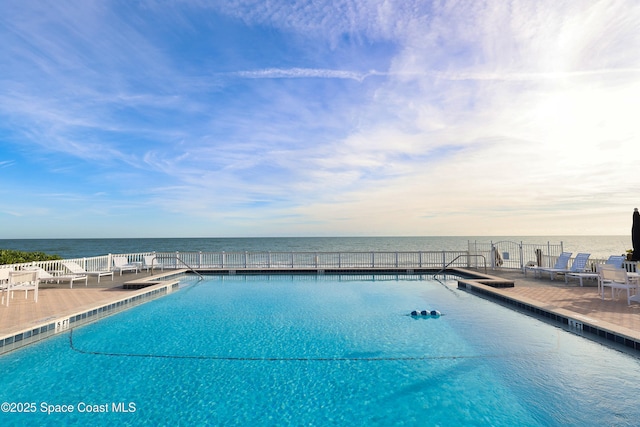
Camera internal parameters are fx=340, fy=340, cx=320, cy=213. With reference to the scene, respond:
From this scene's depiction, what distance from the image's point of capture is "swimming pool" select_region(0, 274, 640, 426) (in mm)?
3641

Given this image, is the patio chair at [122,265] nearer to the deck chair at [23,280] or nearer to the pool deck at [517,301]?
the pool deck at [517,301]

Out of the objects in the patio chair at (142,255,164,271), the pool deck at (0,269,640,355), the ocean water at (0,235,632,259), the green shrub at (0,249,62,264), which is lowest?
the ocean water at (0,235,632,259)

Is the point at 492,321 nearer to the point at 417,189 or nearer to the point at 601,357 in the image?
the point at 601,357

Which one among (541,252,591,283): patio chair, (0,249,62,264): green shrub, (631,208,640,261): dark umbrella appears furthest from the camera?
(0,249,62,264): green shrub

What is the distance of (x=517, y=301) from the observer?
8.22 metres

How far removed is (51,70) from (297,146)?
10.4 m

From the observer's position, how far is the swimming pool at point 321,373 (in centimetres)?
364

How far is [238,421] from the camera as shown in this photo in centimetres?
352

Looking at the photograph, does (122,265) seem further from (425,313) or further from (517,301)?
(517,301)

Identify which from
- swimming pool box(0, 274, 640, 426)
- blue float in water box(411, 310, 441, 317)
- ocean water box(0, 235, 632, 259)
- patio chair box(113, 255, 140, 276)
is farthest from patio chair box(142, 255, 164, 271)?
ocean water box(0, 235, 632, 259)

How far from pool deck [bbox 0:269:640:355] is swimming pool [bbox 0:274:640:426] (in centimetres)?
48

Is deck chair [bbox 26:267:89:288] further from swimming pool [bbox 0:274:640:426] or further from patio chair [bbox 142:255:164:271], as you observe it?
swimming pool [bbox 0:274:640:426]

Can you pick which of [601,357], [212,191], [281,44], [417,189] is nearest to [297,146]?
[281,44]

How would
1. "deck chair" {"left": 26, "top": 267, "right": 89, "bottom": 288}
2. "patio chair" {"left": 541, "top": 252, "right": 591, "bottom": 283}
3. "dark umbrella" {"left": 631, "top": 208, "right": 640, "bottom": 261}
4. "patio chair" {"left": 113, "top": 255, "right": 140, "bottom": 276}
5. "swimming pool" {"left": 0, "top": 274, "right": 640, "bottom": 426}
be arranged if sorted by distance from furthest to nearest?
"patio chair" {"left": 113, "top": 255, "right": 140, "bottom": 276} < "dark umbrella" {"left": 631, "top": 208, "right": 640, "bottom": 261} < "patio chair" {"left": 541, "top": 252, "right": 591, "bottom": 283} < "deck chair" {"left": 26, "top": 267, "right": 89, "bottom": 288} < "swimming pool" {"left": 0, "top": 274, "right": 640, "bottom": 426}
